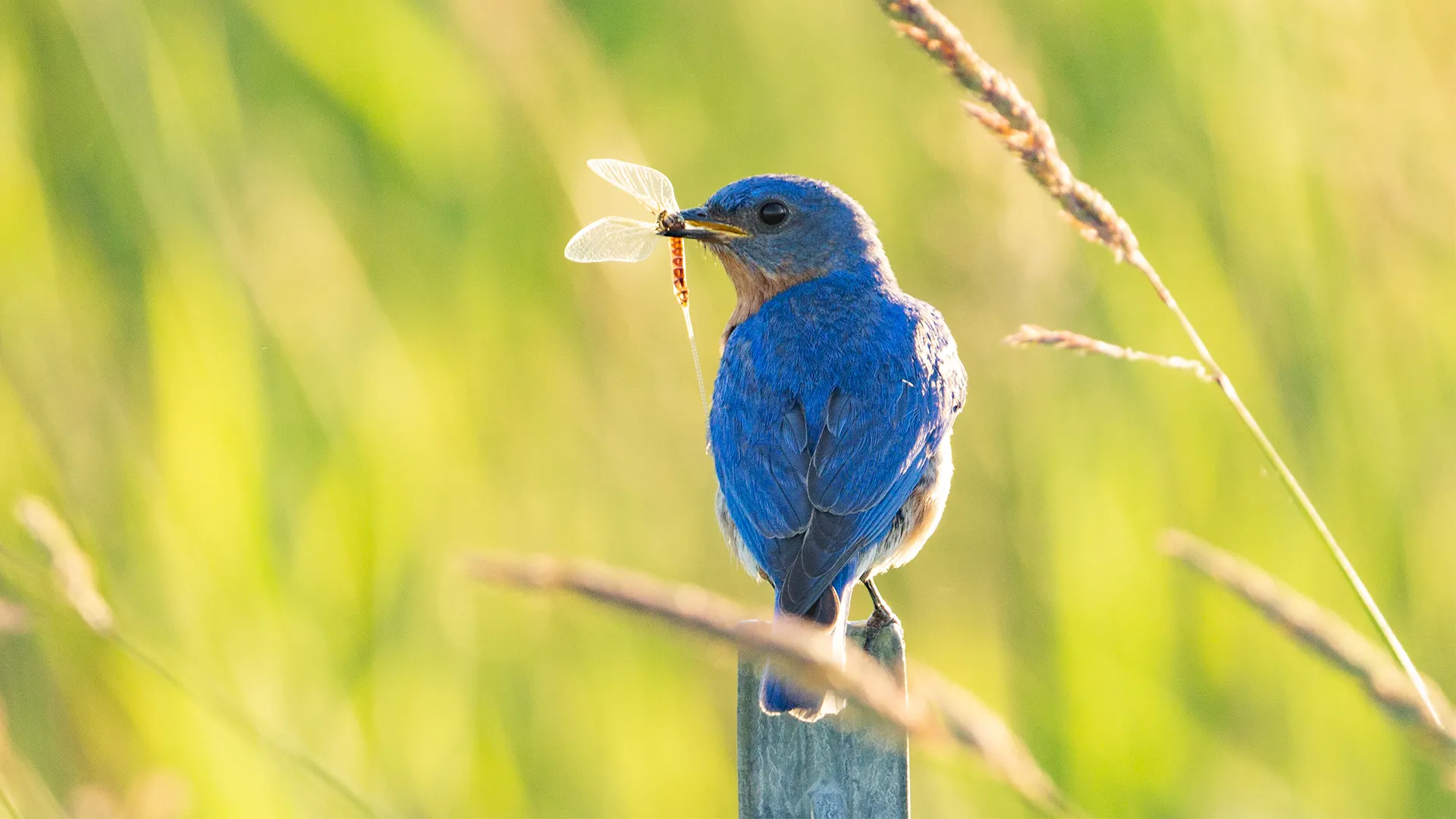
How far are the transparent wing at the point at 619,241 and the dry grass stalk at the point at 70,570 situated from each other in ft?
4.41

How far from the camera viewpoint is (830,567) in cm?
271

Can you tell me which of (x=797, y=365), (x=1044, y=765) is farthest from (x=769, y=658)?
(x=1044, y=765)

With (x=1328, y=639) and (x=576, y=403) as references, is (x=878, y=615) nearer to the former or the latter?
(x=576, y=403)

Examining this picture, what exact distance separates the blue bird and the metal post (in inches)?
5.4

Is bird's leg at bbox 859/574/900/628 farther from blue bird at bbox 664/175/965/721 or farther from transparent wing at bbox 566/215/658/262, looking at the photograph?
transparent wing at bbox 566/215/658/262

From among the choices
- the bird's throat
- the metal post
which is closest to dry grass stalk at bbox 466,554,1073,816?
the metal post

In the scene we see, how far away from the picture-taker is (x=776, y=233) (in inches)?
146

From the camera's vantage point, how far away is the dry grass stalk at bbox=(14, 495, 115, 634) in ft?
7.56

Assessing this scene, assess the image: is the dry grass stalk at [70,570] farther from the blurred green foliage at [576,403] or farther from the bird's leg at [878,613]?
the bird's leg at [878,613]

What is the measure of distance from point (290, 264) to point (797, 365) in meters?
1.50

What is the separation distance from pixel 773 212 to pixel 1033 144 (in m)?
1.61

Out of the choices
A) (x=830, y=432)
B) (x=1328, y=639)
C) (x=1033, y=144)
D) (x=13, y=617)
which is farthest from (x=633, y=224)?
(x=1328, y=639)

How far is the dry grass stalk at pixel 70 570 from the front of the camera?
90.7 inches

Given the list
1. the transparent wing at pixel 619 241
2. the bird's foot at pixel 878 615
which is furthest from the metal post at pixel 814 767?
the transparent wing at pixel 619 241
